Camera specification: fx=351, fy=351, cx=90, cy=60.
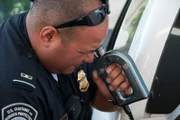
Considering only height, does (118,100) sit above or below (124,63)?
below

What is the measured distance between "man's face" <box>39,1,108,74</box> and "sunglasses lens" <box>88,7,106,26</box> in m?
0.02

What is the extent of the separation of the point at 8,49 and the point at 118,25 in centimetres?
131

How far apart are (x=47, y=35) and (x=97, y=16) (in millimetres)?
219

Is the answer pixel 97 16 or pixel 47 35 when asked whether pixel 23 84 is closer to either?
pixel 47 35

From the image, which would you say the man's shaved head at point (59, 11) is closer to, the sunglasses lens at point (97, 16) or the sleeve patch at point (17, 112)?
the sunglasses lens at point (97, 16)

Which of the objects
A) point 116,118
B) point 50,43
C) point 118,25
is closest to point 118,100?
point 116,118

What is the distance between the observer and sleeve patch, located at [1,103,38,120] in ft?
4.24

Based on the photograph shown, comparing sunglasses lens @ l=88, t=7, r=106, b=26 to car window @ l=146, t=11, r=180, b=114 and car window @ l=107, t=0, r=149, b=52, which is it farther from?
car window @ l=107, t=0, r=149, b=52

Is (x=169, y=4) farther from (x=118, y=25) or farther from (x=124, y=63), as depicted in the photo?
(x=118, y=25)

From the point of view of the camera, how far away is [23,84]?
1.35m

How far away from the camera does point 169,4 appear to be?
1.67 meters

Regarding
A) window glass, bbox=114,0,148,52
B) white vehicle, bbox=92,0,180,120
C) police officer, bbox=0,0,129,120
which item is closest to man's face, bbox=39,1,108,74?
police officer, bbox=0,0,129,120

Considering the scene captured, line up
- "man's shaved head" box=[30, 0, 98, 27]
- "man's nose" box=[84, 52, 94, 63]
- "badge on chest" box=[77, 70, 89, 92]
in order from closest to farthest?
1. "man's shaved head" box=[30, 0, 98, 27]
2. "man's nose" box=[84, 52, 94, 63]
3. "badge on chest" box=[77, 70, 89, 92]

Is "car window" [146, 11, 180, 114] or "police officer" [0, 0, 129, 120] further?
"car window" [146, 11, 180, 114]
